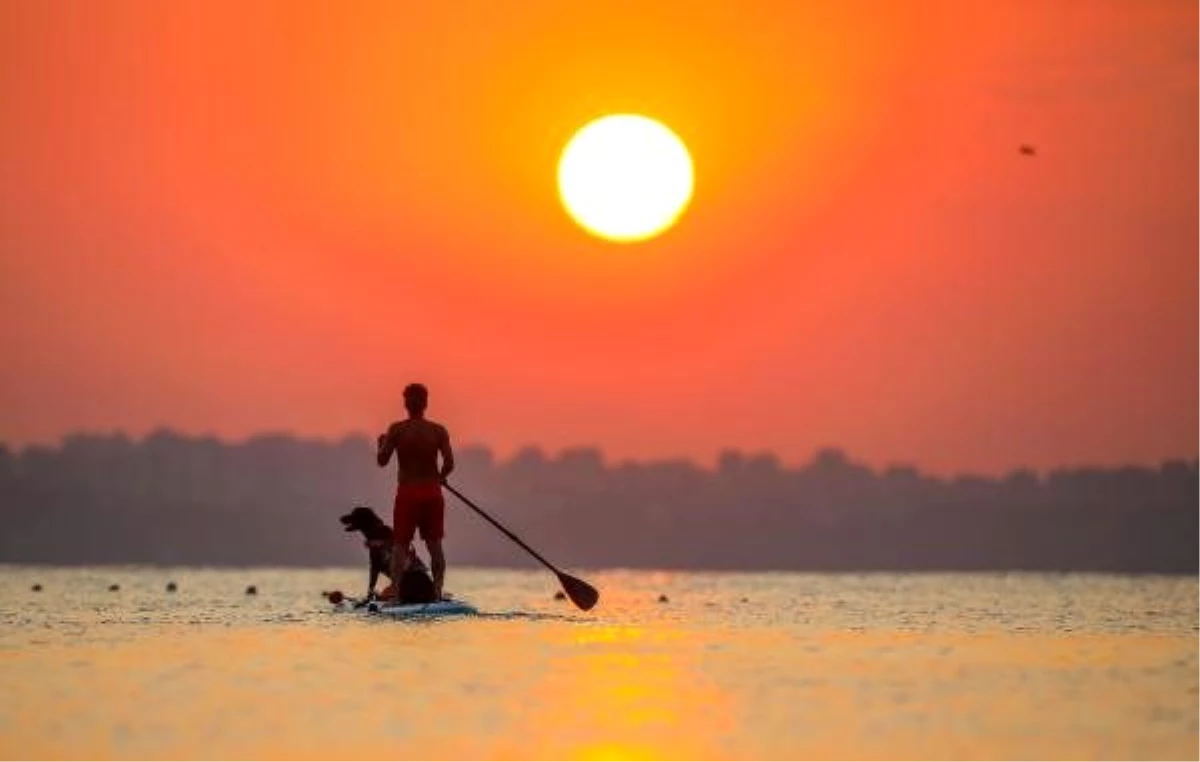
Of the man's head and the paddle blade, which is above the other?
the man's head

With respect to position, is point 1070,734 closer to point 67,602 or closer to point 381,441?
point 381,441

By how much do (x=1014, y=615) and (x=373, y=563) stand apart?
10819 mm

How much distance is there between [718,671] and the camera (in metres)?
22.4

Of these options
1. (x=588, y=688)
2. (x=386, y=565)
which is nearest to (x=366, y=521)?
(x=386, y=565)

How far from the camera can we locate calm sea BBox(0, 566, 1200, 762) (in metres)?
16.4

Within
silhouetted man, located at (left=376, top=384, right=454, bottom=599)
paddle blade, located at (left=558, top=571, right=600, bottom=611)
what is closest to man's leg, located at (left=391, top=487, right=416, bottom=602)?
silhouetted man, located at (left=376, top=384, right=454, bottom=599)

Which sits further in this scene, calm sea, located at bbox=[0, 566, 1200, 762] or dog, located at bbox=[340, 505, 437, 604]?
dog, located at bbox=[340, 505, 437, 604]

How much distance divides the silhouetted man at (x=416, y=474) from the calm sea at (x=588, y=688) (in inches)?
41.5

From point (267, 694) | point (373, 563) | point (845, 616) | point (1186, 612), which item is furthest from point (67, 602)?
point (267, 694)

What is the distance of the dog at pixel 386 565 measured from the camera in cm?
2980

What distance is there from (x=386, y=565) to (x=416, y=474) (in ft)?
5.74

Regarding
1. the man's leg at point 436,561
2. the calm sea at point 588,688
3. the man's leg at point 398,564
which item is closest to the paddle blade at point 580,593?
the calm sea at point 588,688

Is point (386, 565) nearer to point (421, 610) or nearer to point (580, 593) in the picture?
point (421, 610)

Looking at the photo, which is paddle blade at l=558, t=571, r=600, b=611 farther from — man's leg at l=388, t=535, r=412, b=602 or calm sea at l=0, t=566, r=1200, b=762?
man's leg at l=388, t=535, r=412, b=602
